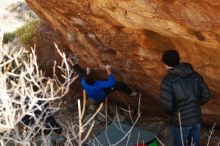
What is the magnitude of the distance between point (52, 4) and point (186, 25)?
2.24m

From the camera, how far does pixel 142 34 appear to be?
244 inches

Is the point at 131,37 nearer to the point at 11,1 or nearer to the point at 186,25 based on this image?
the point at 186,25

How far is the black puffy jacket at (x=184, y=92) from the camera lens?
5.32 meters

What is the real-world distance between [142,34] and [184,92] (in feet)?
3.93

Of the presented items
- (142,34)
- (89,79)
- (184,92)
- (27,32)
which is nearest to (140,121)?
(89,79)

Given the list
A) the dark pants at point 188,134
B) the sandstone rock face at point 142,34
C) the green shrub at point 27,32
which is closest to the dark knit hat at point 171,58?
the sandstone rock face at point 142,34

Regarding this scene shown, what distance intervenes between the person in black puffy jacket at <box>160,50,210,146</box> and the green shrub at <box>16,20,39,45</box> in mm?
6568

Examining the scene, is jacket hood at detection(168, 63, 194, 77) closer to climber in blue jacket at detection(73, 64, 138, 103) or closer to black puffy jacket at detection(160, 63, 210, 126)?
black puffy jacket at detection(160, 63, 210, 126)

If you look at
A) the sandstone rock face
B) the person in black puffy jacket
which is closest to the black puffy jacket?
the person in black puffy jacket

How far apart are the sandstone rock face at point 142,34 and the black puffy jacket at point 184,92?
0.45 metres

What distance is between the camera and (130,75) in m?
7.30

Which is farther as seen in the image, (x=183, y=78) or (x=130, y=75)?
(x=130, y=75)

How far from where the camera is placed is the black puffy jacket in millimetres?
5324

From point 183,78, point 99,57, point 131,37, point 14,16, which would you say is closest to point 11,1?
point 14,16
